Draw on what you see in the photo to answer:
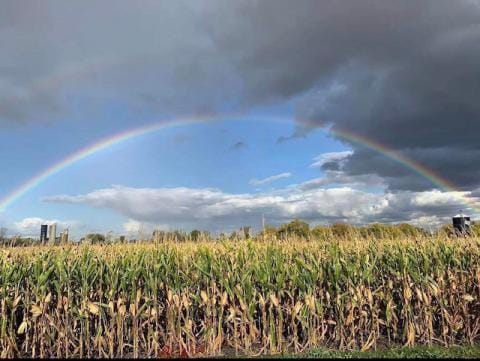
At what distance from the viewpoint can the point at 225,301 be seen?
32.0 ft

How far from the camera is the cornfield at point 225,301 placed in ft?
31.3

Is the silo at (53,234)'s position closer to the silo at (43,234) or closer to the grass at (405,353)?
the silo at (43,234)

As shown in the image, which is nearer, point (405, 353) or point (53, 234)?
point (405, 353)

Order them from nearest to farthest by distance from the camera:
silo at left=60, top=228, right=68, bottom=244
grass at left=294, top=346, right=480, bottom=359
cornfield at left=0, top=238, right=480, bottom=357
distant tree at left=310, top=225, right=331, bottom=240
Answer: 1. grass at left=294, top=346, right=480, bottom=359
2. cornfield at left=0, top=238, right=480, bottom=357
3. silo at left=60, top=228, right=68, bottom=244
4. distant tree at left=310, top=225, right=331, bottom=240

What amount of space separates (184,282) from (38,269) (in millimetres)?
3197

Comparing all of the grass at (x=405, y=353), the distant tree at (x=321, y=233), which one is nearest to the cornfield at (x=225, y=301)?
the grass at (x=405, y=353)

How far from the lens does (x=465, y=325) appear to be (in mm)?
10633

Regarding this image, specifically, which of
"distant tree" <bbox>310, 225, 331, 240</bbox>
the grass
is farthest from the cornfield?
"distant tree" <bbox>310, 225, 331, 240</bbox>

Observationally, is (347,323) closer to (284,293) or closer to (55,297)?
(284,293)

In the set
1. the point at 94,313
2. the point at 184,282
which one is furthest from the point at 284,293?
the point at 94,313

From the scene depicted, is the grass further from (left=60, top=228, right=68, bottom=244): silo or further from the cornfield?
(left=60, top=228, right=68, bottom=244): silo

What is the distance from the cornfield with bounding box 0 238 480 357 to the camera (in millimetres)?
9531

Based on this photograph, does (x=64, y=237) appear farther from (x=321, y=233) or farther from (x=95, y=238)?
(x=321, y=233)

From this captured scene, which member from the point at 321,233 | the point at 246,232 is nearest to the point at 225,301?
the point at 246,232
